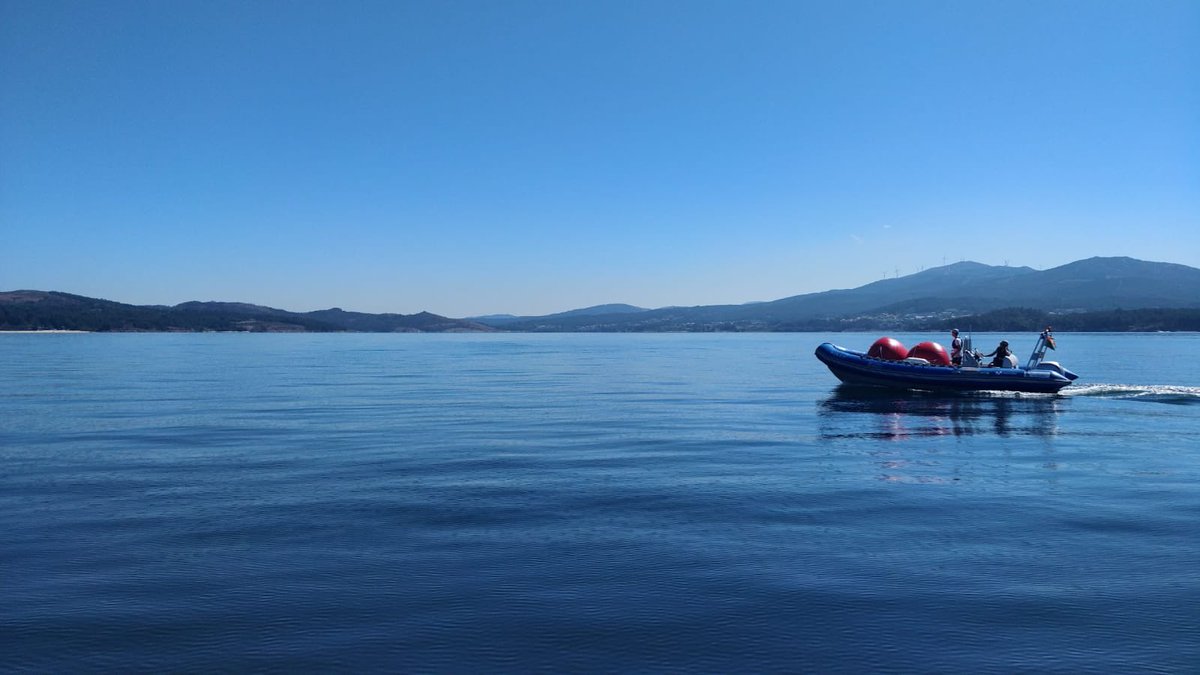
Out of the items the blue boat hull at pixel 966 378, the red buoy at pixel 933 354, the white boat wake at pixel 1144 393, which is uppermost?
the red buoy at pixel 933 354

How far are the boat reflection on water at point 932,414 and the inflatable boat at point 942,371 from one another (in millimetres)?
518

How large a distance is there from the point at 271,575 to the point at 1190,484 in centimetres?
1579

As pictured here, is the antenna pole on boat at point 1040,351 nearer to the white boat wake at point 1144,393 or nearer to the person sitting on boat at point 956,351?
the white boat wake at point 1144,393

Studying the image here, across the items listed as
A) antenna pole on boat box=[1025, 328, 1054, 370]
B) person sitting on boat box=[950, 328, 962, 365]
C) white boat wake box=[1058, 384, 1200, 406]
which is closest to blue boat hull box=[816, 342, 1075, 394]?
antenna pole on boat box=[1025, 328, 1054, 370]

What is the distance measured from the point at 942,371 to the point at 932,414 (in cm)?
644

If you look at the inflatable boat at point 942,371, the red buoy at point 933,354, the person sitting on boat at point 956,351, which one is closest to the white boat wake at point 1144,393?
the inflatable boat at point 942,371

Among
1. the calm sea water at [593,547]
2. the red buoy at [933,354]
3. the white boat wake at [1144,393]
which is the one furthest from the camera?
the red buoy at [933,354]

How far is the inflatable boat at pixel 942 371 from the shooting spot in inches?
1314

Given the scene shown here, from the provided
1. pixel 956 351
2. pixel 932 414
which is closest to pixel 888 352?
pixel 956 351

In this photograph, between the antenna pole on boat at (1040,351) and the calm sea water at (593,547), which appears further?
the antenna pole on boat at (1040,351)

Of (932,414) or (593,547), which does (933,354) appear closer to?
(932,414)

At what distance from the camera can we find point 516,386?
38969 millimetres

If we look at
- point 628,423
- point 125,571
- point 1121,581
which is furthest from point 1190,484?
point 125,571

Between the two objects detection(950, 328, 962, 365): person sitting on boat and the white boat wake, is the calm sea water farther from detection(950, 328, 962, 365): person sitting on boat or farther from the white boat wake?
detection(950, 328, 962, 365): person sitting on boat
